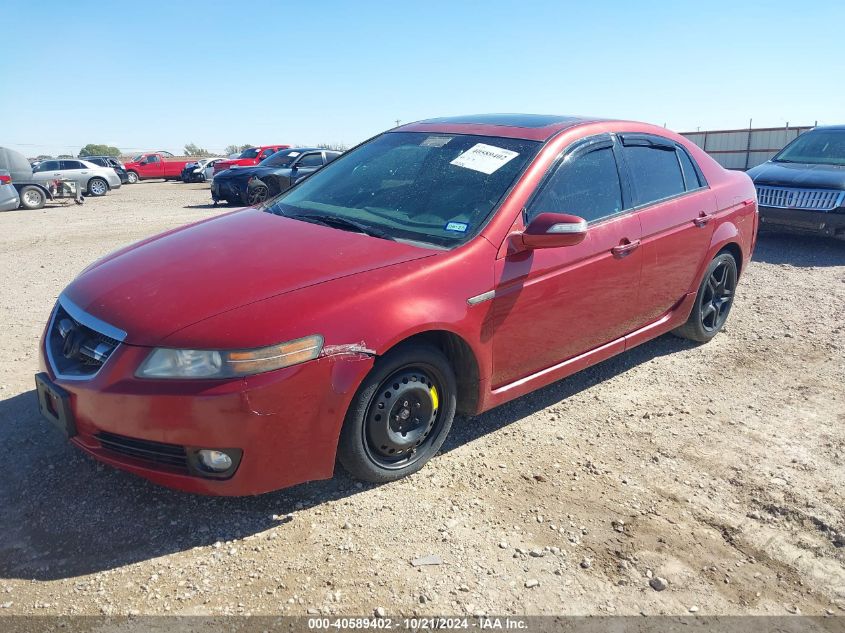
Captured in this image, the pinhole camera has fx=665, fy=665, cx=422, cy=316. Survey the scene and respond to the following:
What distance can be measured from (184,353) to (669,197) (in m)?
3.33

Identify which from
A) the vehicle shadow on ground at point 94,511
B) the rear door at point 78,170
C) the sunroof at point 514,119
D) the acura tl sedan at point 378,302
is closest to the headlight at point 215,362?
the acura tl sedan at point 378,302

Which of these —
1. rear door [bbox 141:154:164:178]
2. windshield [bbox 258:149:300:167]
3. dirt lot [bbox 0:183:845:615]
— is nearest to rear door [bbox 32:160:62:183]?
windshield [bbox 258:149:300:167]

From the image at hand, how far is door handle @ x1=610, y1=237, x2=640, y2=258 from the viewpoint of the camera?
3936mm

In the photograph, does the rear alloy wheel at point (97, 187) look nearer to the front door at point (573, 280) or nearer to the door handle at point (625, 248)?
the front door at point (573, 280)

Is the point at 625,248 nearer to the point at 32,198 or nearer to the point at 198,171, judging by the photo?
the point at 32,198

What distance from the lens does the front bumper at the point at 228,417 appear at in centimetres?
258

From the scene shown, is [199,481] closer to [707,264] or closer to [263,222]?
[263,222]

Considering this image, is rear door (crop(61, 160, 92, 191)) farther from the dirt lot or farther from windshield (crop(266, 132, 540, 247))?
windshield (crop(266, 132, 540, 247))

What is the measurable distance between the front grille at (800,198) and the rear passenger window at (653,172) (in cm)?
488

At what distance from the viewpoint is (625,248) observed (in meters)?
3.99

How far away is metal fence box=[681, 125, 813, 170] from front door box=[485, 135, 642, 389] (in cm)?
2181

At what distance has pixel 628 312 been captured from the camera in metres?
4.18

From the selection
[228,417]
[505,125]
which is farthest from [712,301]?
[228,417]

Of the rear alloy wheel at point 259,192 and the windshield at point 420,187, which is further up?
the windshield at point 420,187
